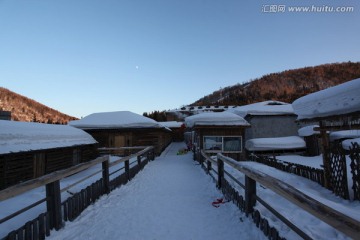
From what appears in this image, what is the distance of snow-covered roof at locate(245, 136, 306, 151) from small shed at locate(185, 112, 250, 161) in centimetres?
504

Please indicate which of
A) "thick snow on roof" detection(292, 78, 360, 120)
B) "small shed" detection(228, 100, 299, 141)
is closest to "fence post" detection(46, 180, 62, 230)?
"thick snow on roof" detection(292, 78, 360, 120)

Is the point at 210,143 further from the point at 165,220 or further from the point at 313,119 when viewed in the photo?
the point at 165,220

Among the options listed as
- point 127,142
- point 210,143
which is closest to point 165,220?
point 210,143

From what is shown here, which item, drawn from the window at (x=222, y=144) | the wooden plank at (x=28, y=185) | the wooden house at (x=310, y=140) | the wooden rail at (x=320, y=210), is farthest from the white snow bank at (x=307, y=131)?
the wooden plank at (x=28, y=185)

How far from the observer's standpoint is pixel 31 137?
1123cm

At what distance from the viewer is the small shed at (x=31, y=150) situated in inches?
379

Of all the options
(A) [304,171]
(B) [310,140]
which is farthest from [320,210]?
(B) [310,140]

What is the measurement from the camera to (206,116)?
17.1 m

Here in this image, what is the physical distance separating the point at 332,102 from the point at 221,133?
34.6 feet

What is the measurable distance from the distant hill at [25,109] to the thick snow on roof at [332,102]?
67617mm

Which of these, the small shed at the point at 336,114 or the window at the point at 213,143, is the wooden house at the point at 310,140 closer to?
the window at the point at 213,143

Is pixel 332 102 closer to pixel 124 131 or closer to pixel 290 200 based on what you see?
pixel 290 200

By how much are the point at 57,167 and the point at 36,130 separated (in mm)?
2419

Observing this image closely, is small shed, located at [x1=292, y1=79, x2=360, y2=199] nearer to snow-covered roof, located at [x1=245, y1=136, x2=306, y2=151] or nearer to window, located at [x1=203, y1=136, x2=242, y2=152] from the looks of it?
window, located at [x1=203, y1=136, x2=242, y2=152]
